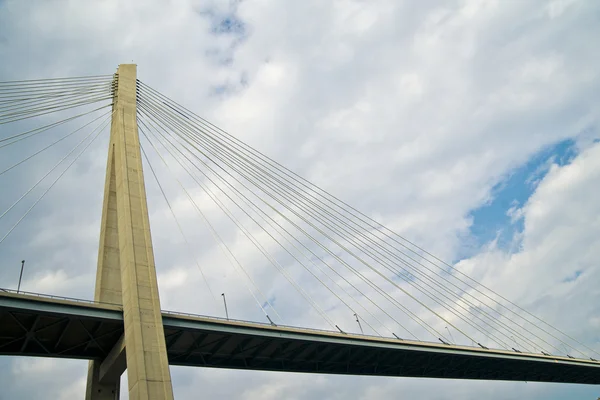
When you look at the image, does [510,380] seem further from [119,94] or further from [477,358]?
[119,94]

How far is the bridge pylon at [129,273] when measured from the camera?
21.2 meters

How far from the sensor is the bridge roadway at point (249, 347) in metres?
22.8

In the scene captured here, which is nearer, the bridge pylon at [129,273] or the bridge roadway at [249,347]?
the bridge pylon at [129,273]

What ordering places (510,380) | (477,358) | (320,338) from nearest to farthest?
(320,338) < (477,358) < (510,380)

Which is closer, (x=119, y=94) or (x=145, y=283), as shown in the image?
(x=145, y=283)

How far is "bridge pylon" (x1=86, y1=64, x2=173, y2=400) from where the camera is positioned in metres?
21.2

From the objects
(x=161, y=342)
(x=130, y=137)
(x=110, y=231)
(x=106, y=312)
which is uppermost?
(x=130, y=137)

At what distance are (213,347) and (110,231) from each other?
9506mm

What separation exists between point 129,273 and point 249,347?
440 inches

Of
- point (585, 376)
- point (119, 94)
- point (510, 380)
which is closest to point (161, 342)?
point (119, 94)

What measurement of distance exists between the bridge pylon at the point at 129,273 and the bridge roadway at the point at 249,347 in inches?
53.6

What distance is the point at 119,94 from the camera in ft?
100

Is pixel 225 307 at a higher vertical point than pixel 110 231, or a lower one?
lower

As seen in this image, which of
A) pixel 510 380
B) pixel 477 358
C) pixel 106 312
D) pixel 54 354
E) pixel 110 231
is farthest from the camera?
pixel 510 380
